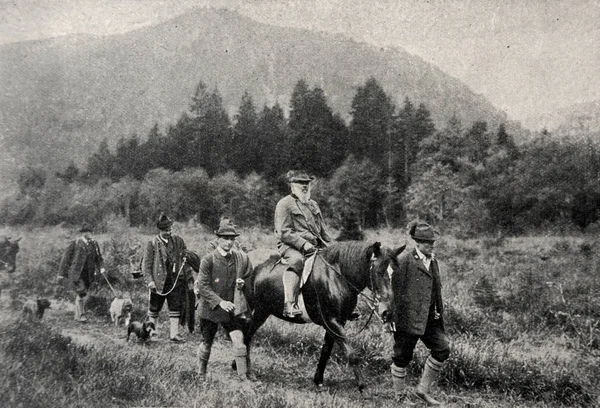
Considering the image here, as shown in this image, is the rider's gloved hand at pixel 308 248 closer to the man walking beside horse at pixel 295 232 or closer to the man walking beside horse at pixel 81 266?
the man walking beside horse at pixel 295 232

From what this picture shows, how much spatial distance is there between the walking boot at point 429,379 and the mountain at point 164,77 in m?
6.55

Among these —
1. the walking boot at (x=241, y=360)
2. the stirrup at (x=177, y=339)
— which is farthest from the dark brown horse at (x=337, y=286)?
the stirrup at (x=177, y=339)

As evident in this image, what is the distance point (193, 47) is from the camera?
17094mm

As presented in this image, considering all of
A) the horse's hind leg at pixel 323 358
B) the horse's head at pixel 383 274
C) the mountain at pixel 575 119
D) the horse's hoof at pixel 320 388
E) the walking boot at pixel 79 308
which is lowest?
the walking boot at pixel 79 308

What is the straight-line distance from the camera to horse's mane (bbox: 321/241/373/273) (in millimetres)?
5938

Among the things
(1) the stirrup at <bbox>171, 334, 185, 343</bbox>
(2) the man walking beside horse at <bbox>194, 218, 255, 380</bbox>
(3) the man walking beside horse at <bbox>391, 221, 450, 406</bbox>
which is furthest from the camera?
(1) the stirrup at <bbox>171, 334, 185, 343</bbox>

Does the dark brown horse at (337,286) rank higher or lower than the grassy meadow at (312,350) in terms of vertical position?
higher

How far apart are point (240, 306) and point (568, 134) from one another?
13.2 meters

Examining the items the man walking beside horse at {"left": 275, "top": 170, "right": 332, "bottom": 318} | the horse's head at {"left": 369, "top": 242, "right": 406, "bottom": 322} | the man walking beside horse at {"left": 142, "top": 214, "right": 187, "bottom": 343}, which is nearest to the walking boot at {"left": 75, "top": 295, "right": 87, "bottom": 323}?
the man walking beside horse at {"left": 142, "top": 214, "right": 187, "bottom": 343}

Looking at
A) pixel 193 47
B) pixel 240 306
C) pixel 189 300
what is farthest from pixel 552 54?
pixel 193 47

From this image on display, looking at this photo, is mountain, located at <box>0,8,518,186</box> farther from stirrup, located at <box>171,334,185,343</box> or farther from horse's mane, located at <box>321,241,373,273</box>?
horse's mane, located at <box>321,241,373,273</box>

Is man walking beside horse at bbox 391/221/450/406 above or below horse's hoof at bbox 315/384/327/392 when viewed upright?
above

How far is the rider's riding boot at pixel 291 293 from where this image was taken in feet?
20.8

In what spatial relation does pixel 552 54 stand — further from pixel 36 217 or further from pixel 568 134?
pixel 36 217
